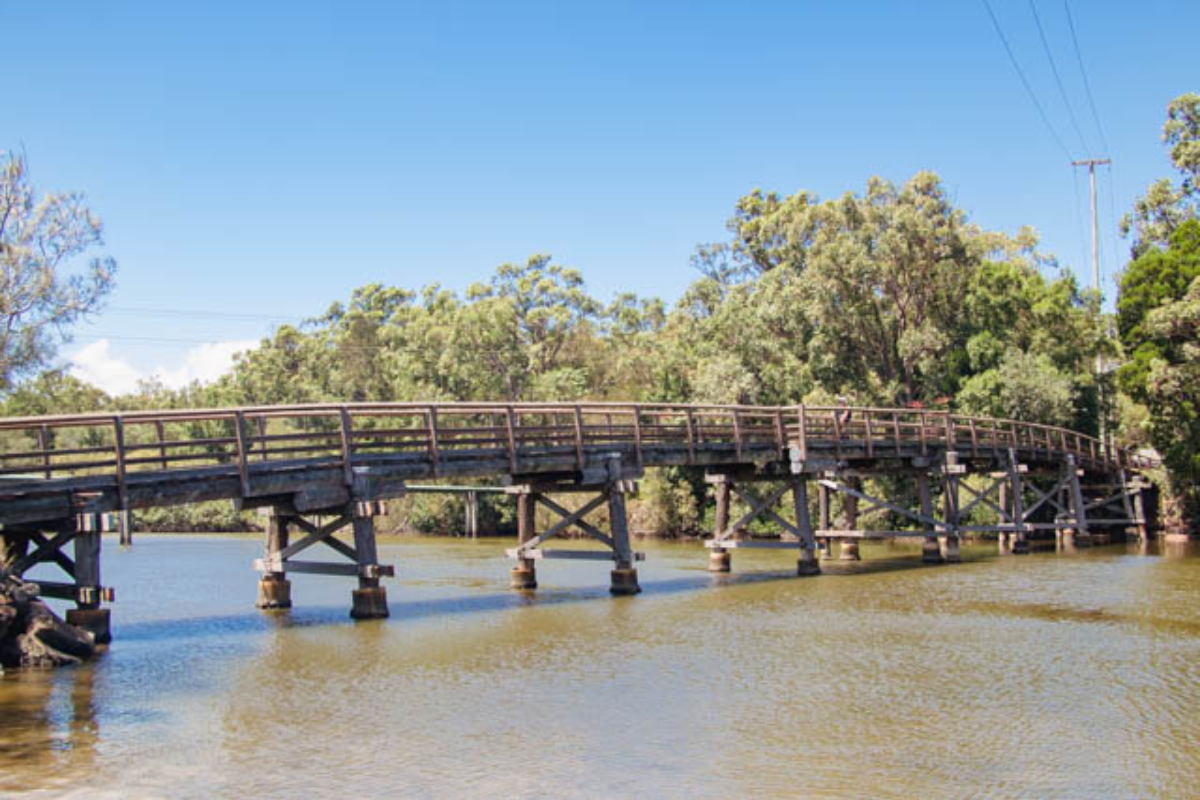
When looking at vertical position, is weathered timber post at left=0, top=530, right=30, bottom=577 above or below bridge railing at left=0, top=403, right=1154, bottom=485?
below

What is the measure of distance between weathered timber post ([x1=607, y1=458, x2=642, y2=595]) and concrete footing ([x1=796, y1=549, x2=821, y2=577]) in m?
6.25

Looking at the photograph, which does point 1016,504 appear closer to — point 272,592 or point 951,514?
point 951,514

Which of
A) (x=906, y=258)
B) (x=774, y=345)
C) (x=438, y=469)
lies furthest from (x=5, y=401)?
(x=438, y=469)

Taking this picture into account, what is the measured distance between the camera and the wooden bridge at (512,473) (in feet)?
61.0

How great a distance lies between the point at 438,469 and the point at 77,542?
7076mm

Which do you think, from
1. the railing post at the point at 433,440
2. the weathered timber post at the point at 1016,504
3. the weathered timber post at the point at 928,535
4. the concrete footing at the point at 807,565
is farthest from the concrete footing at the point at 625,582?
the weathered timber post at the point at 1016,504

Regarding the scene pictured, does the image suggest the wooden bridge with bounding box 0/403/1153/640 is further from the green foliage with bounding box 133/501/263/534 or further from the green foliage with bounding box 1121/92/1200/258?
the green foliage with bounding box 133/501/263/534

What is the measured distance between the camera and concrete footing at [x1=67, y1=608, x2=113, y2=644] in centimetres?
1870

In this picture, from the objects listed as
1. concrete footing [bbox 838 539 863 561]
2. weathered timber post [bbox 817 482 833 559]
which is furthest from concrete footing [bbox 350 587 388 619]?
concrete footing [bbox 838 539 863 561]

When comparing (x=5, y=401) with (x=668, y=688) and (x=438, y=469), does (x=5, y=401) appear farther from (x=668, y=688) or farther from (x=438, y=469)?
(x=668, y=688)

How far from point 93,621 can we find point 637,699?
9983 millimetres

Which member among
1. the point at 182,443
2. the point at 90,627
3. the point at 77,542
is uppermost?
the point at 182,443

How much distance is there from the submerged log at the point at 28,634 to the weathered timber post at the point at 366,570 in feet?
18.5

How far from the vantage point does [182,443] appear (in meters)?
18.4
